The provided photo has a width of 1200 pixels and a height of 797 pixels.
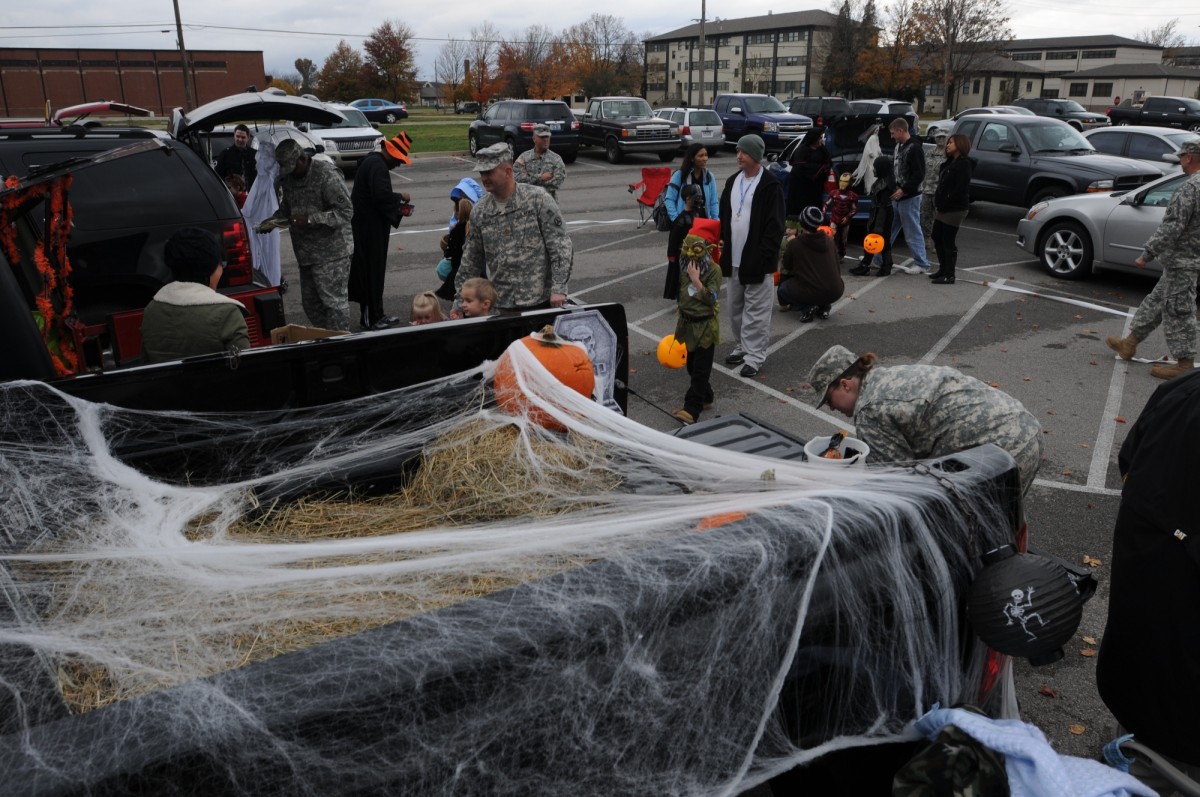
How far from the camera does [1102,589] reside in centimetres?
414

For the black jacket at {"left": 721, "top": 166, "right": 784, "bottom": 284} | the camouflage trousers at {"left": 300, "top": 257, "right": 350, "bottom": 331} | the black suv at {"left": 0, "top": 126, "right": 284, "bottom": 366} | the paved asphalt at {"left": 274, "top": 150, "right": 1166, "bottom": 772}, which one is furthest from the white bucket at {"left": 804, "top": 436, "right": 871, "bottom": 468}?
the camouflage trousers at {"left": 300, "top": 257, "right": 350, "bottom": 331}

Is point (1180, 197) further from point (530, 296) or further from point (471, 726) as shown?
point (471, 726)

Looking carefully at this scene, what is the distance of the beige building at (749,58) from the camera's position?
245ft

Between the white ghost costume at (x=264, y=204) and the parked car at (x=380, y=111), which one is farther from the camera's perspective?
the parked car at (x=380, y=111)

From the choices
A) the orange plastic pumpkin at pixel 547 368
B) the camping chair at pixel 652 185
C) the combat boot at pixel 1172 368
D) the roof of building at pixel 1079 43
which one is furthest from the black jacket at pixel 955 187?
the roof of building at pixel 1079 43

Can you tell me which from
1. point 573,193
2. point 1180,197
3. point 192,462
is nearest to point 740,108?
point 573,193

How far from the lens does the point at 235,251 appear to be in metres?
5.90

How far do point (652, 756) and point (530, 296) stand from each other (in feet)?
13.3

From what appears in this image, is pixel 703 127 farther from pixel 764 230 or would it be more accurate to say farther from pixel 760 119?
pixel 764 230

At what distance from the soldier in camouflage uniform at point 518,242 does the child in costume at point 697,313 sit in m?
0.98

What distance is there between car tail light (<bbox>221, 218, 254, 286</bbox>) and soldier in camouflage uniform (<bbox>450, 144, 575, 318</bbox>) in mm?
1767

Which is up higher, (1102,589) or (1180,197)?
(1180,197)

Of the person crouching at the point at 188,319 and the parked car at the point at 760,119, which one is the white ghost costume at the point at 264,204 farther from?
the parked car at the point at 760,119

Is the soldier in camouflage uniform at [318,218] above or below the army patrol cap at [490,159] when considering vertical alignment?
below
